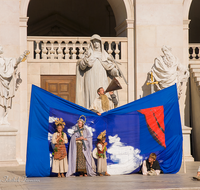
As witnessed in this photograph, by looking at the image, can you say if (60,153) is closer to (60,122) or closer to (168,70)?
(60,122)

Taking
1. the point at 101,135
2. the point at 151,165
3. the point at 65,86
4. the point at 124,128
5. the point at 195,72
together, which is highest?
the point at 195,72

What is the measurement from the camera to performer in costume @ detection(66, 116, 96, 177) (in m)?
12.6

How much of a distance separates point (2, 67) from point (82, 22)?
842 centimetres

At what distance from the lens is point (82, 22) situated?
2373cm

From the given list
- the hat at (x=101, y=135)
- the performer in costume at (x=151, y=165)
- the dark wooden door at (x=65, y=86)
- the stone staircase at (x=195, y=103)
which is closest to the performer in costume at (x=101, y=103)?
the hat at (x=101, y=135)

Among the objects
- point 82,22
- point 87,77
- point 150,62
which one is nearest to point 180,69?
point 150,62

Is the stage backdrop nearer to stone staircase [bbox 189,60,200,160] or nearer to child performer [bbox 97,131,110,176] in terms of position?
child performer [bbox 97,131,110,176]

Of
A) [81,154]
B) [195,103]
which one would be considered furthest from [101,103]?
[195,103]

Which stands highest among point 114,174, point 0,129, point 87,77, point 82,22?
point 82,22

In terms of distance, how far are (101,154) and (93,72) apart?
3.53 m

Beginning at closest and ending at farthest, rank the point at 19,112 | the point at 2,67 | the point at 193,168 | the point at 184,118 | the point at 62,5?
the point at 193,168, the point at 2,67, the point at 19,112, the point at 184,118, the point at 62,5

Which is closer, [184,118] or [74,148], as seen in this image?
[74,148]

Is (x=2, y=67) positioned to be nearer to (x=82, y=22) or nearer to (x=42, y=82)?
(x=42, y=82)

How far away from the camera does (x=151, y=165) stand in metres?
13.0
